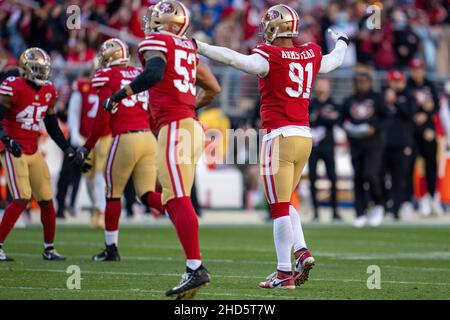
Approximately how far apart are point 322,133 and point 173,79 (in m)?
8.44

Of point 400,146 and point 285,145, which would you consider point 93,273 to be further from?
point 400,146

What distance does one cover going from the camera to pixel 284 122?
7961 millimetres

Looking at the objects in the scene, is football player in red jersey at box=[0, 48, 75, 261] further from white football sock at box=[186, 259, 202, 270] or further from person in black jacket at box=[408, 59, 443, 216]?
person in black jacket at box=[408, 59, 443, 216]

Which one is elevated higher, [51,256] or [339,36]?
[339,36]

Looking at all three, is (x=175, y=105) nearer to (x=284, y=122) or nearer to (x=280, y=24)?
(x=284, y=122)

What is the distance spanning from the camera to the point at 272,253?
10.8 m

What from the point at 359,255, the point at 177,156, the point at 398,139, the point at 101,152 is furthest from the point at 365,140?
the point at 177,156

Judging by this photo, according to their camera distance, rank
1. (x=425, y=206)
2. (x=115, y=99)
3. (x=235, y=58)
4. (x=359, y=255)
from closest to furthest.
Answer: (x=115, y=99) < (x=235, y=58) < (x=359, y=255) < (x=425, y=206)

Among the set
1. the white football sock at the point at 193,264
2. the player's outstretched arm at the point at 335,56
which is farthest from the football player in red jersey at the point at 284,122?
the white football sock at the point at 193,264

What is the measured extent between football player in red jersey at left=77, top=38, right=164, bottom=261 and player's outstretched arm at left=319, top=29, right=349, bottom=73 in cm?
206

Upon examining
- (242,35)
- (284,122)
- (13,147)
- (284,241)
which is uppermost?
(242,35)

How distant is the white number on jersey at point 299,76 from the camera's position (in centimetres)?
796

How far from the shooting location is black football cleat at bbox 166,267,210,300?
6820mm

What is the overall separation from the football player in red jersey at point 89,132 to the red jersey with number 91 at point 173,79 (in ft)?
20.7
